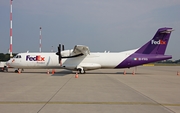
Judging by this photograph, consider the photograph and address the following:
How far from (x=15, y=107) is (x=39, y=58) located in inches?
780

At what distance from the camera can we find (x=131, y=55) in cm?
2506

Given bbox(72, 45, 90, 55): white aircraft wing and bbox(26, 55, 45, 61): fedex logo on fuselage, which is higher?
bbox(72, 45, 90, 55): white aircraft wing

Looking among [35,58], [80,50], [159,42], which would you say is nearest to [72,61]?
[80,50]

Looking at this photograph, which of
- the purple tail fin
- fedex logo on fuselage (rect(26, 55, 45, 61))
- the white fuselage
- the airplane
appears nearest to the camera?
the purple tail fin

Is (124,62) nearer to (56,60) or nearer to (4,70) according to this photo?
(56,60)

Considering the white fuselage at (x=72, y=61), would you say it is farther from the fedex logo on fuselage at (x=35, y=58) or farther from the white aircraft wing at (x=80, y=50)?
the white aircraft wing at (x=80, y=50)

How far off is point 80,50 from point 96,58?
2791 mm

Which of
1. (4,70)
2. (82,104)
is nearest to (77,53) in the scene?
(4,70)

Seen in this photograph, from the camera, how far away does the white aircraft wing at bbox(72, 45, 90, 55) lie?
23038 mm

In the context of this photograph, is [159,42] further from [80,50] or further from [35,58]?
[35,58]

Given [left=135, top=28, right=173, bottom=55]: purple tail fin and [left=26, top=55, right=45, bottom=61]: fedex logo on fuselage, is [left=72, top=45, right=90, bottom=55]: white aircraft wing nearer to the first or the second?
[left=26, top=55, right=45, bottom=61]: fedex logo on fuselage

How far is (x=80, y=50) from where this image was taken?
24.1m

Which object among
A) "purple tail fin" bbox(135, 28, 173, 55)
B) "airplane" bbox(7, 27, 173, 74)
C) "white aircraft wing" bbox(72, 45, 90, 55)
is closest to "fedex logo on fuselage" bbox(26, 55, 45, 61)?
"airplane" bbox(7, 27, 173, 74)

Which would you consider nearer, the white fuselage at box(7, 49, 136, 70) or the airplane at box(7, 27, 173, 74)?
the airplane at box(7, 27, 173, 74)
